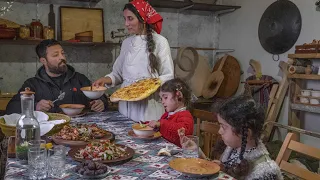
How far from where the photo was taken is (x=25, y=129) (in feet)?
5.13

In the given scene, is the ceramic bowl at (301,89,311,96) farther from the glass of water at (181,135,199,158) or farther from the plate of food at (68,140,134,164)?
the plate of food at (68,140,134,164)

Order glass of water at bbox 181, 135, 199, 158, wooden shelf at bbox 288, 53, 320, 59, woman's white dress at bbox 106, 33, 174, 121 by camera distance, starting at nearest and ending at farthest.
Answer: glass of water at bbox 181, 135, 199, 158 → woman's white dress at bbox 106, 33, 174, 121 → wooden shelf at bbox 288, 53, 320, 59

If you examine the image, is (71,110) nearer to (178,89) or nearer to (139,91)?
(139,91)

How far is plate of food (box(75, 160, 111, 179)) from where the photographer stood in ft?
4.32

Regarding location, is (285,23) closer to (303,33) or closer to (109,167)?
(303,33)

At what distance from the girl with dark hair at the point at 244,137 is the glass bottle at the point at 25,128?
90 centimetres

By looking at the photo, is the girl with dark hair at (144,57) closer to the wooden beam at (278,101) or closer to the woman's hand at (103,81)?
the woman's hand at (103,81)

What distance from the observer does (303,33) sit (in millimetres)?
3580

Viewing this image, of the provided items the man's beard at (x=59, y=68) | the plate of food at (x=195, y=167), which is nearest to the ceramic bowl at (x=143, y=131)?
the plate of food at (x=195, y=167)

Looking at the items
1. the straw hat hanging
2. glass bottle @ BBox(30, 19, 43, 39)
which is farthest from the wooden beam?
glass bottle @ BBox(30, 19, 43, 39)

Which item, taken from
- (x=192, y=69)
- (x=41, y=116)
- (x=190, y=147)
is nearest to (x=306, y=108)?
(x=192, y=69)

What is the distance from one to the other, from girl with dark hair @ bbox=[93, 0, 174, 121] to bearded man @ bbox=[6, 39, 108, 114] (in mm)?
336

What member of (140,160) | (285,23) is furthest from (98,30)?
(140,160)

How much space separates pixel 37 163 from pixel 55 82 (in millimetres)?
1901
